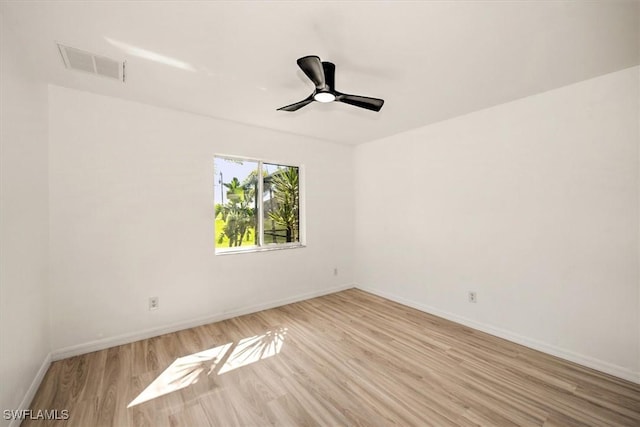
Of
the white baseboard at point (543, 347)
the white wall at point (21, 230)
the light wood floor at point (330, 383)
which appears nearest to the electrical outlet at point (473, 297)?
the white baseboard at point (543, 347)

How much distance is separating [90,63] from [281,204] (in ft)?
8.54

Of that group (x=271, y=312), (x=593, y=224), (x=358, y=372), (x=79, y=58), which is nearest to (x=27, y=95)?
(x=79, y=58)

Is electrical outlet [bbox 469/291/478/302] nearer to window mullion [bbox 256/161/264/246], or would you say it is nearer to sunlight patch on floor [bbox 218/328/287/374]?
sunlight patch on floor [bbox 218/328/287/374]

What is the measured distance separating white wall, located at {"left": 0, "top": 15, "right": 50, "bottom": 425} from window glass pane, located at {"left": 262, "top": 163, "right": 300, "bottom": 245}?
2289 mm

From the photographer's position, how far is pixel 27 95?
2.01m

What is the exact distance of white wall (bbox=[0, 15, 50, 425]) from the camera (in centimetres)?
159

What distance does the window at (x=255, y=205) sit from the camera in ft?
11.6

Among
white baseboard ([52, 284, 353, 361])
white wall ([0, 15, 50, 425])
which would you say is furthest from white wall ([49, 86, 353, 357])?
white wall ([0, 15, 50, 425])

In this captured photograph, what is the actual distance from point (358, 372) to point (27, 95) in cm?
344

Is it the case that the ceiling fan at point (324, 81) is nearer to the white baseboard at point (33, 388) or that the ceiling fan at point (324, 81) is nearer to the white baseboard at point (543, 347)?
the white baseboard at point (543, 347)

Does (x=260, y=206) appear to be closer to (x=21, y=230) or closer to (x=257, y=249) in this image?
(x=257, y=249)

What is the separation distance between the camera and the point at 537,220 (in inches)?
105

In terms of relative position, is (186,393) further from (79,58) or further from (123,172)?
(79,58)

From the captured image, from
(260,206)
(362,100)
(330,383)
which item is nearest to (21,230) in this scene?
(260,206)
